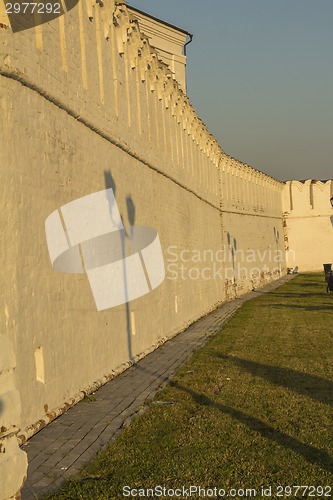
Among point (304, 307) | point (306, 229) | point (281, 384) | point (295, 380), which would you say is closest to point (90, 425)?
point (281, 384)

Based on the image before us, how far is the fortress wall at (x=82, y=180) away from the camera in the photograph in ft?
26.7

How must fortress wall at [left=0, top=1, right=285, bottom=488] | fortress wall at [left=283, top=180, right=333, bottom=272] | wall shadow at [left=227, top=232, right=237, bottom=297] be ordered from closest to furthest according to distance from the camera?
fortress wall at [left=0, top=1, right=285, bottom=488]
wall shadow at [left=227, top=232, right=237, bottom=297]
fortress wall at [left=283, top=180, right=333, bottom=272]

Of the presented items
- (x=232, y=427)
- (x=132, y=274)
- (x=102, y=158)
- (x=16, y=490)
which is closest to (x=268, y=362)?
(x=132, y=274)

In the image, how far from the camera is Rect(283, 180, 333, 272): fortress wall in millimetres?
59969

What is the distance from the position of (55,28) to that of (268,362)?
257 inches

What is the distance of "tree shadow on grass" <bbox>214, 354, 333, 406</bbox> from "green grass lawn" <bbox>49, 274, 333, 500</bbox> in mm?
13

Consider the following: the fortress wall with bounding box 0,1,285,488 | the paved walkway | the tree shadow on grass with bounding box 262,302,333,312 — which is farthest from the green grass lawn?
the tree shadow on grass with bounding box 262,302,333,312

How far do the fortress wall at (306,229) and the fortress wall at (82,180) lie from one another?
36210 millimetres

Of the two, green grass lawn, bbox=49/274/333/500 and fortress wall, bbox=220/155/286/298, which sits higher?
fortress wall, bbox=220/155/286/298

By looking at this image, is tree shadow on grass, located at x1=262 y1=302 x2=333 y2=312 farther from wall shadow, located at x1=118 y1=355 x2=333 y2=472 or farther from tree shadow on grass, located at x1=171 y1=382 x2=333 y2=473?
tree shadow on grass, located at x1=171 y1=382 x2=333 y2=473

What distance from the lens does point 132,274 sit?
591 inches

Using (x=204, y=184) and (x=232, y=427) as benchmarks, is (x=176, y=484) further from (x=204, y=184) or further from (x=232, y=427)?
(x=204, y=184)

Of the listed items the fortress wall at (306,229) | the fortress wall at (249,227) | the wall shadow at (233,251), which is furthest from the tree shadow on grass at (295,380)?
the fortress wall at (306,229)

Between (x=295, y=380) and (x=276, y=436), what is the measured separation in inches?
144
